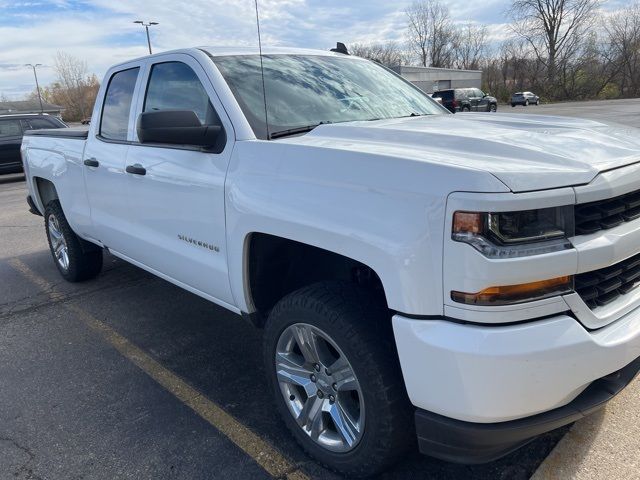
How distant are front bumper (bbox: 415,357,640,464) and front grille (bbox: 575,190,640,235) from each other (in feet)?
1.89

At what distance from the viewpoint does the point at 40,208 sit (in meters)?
5.86

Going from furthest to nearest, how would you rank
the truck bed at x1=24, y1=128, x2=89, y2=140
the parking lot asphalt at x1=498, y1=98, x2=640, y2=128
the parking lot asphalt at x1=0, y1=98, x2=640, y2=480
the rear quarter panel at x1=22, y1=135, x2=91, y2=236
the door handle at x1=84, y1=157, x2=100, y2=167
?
the parking lot asphalt at x1=498, y1=98, x2=640, y2=128, the truck bed at x1=24, y1=128, x2=89, y2=140, the rear quarter panel at x1=22, y1=135, x2=91, y2=236, the door handle at x1=84, y1=157, x2=100, y2=167, the parking lot asphalt at x1=0, y1=98, x2=640, y2=480

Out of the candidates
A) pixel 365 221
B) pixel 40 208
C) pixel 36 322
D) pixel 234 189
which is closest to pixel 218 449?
pixel 234 189

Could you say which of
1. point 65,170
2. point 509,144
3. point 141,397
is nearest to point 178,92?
point 141,397

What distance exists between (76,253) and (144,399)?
101 inches

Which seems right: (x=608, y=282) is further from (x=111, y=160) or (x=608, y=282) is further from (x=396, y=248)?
(x=111, y=160)

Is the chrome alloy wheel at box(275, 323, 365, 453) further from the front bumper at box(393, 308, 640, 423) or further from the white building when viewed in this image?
the white building

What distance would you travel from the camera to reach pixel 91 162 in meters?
4.18

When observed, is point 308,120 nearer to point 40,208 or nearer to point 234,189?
point 234,189

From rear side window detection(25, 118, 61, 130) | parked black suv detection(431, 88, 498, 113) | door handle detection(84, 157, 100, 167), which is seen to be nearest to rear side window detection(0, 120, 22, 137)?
rear side window detection(25, 118, 61, 130)

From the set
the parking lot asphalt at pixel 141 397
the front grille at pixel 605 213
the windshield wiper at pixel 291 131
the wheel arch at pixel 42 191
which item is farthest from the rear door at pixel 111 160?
the front grille at pixel 605 213

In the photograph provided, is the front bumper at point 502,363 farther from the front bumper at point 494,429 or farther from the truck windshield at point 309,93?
the truck windshield at point 309,93

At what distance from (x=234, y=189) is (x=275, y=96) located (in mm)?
708

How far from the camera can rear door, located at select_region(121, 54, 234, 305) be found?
Answer: 2865mm
